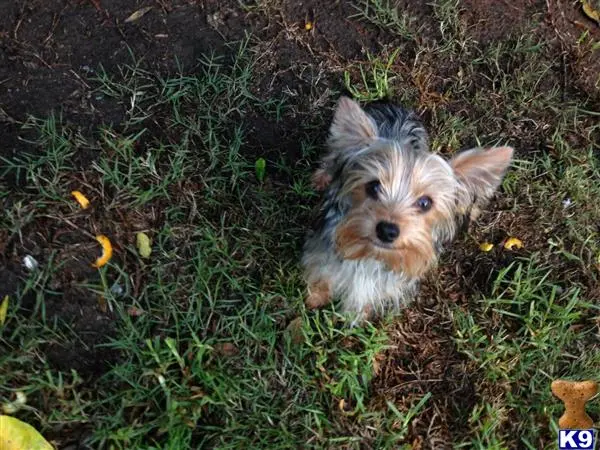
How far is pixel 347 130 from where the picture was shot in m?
3.39

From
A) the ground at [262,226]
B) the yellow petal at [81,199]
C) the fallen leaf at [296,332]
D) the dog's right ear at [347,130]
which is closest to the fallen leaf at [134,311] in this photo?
the ground at [262,226]

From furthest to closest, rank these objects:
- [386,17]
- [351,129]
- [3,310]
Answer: [386,17], [3,310], [351,129]

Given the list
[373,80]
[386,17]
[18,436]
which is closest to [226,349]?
[18,436]

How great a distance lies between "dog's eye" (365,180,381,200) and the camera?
319cm

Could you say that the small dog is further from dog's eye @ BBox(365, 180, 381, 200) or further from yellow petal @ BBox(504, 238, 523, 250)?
yellow petal @ BBox(504, 238, 523, 250)

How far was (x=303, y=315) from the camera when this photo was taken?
3854mm

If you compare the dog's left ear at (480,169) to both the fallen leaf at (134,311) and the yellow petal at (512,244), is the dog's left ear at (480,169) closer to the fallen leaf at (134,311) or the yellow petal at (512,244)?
Answer: the yellow petal at (512,244)

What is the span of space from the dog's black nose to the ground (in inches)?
38.6

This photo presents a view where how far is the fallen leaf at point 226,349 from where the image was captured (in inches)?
146

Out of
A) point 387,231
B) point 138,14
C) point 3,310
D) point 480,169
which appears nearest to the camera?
point 387,231

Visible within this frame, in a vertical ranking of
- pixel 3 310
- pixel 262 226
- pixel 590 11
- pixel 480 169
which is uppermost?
pixel 590 11

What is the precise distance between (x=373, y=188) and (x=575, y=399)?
6.22ft

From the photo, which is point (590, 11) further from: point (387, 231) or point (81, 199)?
point (81, 199)

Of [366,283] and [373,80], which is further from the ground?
[373,80]
